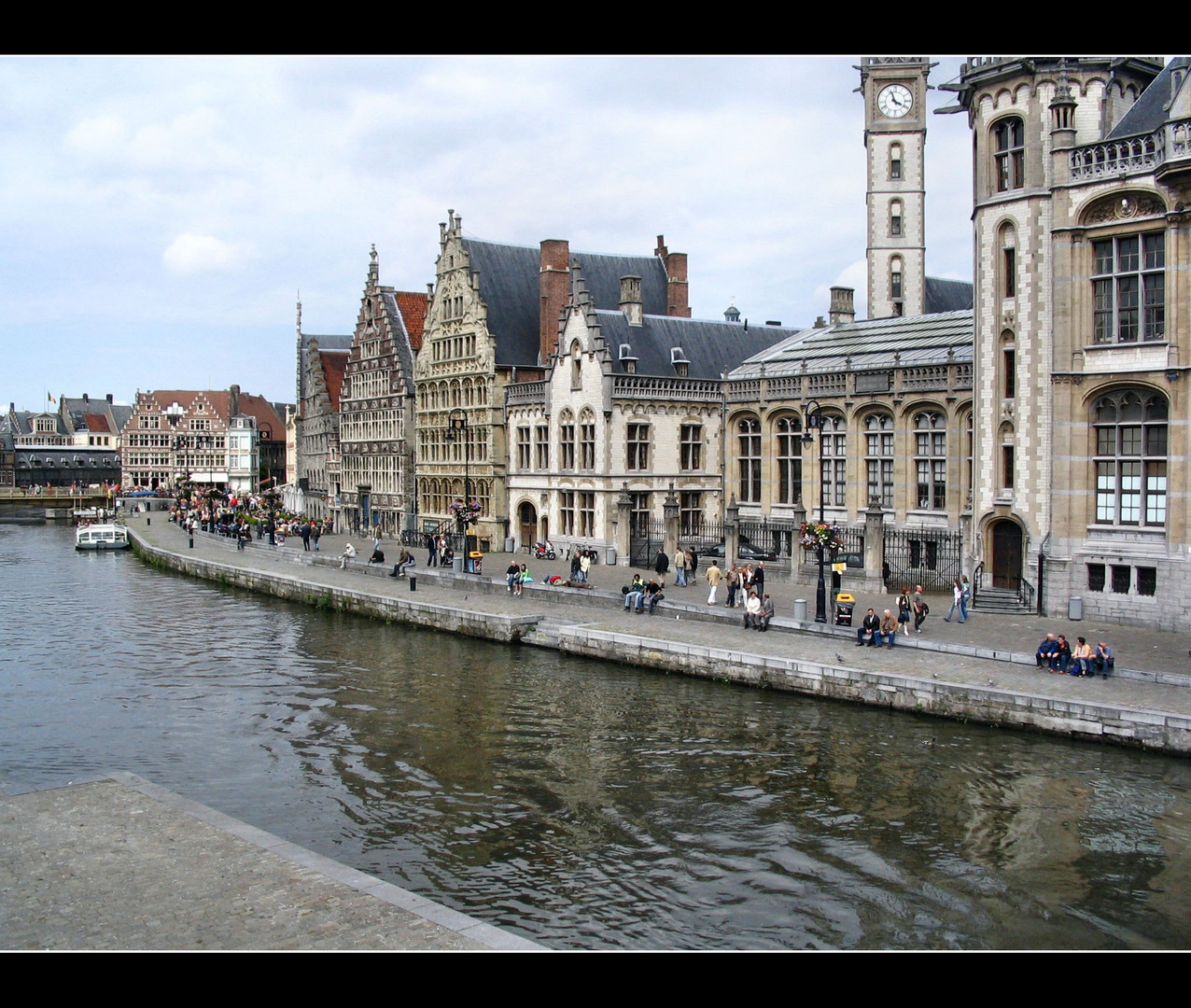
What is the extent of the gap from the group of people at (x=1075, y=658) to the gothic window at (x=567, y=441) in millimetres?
26411

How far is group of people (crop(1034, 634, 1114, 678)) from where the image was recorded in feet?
64.4

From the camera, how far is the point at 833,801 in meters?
15.5

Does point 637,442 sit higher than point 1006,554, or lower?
higher

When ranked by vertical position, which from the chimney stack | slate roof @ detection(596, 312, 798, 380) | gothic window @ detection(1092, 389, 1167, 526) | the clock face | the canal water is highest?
the clock face

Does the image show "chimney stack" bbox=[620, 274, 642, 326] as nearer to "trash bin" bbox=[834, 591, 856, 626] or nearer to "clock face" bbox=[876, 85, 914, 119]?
"clock face" bbox=[876, 85, 914, 119]

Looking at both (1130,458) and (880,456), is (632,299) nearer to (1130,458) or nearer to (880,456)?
(880,456)

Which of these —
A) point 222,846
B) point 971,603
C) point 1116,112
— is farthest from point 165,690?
point 1116,112

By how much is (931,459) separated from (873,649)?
1372 cm

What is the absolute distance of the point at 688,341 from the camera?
47281 millimetres

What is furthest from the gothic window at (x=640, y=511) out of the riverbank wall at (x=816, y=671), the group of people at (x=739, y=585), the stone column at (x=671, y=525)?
the group of people at (x=739, y=585)

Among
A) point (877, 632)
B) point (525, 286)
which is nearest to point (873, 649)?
point (877, 632)

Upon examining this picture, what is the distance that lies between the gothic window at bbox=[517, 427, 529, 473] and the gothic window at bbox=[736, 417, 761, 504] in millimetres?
10340

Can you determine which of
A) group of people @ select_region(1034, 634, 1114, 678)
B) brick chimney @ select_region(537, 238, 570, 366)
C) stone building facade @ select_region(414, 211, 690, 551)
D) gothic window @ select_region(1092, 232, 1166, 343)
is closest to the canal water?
group of people @ select_region(1034, 634, 1114, 678)
